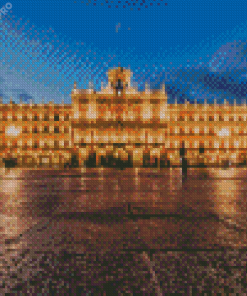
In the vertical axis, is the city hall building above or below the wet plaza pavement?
above

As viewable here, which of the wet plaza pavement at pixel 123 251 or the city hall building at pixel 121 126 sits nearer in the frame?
the wet plaza pavement at pixel 123 251

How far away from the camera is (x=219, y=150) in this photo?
66.8 metres

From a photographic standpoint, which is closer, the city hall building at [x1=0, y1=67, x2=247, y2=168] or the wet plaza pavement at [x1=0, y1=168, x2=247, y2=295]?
the wet plaza pavement at [x1=0, y1=168, x2=247, y2=295]

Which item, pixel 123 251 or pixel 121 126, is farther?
pixel 121 126

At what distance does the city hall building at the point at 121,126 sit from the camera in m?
61.5

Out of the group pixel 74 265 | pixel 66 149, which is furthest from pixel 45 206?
pixel 66 149

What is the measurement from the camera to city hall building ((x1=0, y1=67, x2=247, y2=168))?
61.5 metres

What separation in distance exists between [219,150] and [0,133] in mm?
41525

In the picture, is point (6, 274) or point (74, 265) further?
point (74, 265)

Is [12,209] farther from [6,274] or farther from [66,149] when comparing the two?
[66,149]

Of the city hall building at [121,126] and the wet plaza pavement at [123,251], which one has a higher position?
the city hall building at [121,126]

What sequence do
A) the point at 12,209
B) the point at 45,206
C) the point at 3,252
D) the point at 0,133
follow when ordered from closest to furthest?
the point at 3,252, the point at 12,209, the point at 45,206, the point at 0,133

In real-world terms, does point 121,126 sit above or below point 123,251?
above

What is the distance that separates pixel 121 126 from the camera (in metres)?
62.2
